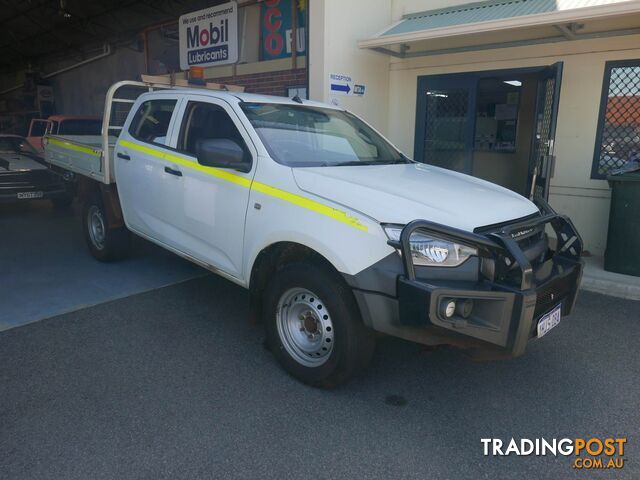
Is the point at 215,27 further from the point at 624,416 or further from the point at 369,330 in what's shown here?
the point at 624,416

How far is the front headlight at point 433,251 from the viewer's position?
8.95ft

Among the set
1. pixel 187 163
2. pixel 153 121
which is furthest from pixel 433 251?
pixel 153 121

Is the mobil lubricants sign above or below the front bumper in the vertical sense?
above

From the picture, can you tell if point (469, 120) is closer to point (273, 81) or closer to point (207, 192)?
point (273, 81)

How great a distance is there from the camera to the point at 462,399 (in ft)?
10.6

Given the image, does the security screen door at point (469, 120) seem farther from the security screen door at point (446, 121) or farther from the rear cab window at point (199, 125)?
the rear cab window at point (199, 125)

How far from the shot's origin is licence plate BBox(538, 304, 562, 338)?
9.47 ft

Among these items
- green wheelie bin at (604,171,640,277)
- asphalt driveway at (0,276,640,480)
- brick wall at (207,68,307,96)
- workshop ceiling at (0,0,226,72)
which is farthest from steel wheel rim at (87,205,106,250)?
workshop ceiling at (0,0,226,72)

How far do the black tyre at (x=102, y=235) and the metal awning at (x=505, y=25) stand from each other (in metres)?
4.30

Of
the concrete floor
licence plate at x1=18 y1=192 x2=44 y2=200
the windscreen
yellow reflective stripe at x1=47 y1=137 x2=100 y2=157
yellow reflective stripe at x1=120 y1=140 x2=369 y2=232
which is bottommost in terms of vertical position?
the concrete floor

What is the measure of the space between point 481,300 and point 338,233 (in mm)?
888

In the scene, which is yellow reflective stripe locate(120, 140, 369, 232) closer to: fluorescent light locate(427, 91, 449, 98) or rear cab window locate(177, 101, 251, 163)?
rear cab window locate(177, 101, 251, 163)

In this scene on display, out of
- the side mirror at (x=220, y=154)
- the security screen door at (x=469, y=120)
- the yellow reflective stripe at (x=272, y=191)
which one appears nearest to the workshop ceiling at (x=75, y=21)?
the security screen door at (x=469, y=120)

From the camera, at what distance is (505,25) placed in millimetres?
5695
